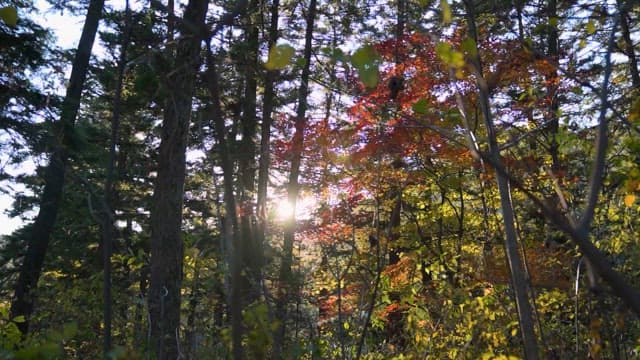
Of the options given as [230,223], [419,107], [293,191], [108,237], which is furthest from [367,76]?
[293,191]

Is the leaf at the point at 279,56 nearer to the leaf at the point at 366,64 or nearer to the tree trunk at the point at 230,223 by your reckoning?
the leaf at the point at 366,64

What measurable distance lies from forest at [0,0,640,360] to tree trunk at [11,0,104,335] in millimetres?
50

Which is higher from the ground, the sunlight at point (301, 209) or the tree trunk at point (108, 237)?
the sunlight at point (301, 209)

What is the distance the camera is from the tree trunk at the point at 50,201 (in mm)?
9562

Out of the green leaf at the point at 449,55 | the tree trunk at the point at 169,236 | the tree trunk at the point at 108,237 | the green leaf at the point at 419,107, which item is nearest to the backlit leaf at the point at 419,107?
the green leaf at the point at 419,107

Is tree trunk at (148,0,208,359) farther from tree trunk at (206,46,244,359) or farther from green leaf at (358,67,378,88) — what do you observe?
green leaf at (358,67,378,88)

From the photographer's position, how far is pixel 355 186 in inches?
283

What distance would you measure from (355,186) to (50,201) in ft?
22.7

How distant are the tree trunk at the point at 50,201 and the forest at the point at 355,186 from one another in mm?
50

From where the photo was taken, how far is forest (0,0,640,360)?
1.75 meters

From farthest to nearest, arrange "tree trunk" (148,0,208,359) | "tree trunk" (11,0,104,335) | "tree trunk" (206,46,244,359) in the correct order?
"tree trunk" (11,0,104,335), "tree trunk" (148,0,208,359), "tree trunk" (206,46,244,359)

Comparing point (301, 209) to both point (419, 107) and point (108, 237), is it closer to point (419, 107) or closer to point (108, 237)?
point (108, 237)

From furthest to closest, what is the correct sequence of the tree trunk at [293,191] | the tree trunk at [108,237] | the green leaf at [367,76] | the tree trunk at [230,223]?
1. the tree trunk at [293,191]
2. the tree trunk at [108,237]
3. the tree trunk at [230,223]
4. the green leaf at [367,76]

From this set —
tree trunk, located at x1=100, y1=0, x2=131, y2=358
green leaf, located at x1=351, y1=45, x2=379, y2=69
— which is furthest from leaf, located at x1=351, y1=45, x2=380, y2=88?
tree trunk, located at x1=100, y1=0, x2=131, y2=358
